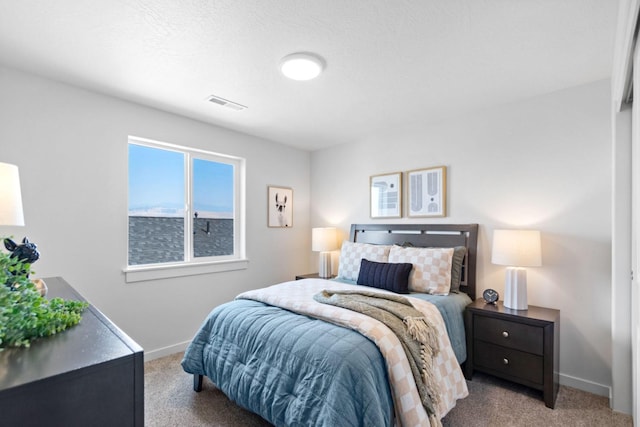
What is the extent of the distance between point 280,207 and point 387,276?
1860 mm

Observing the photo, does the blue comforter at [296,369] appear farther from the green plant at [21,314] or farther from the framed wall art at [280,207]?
the framed wall art at [280,207]

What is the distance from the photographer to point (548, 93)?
2623mm

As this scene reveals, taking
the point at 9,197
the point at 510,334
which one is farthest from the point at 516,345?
the point at 9,197

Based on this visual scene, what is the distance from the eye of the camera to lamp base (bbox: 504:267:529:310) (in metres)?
2.46

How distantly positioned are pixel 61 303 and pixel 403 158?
3171 mm

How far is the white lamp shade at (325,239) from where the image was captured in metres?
3.89

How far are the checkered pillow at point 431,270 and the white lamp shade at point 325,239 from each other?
3.82 ft

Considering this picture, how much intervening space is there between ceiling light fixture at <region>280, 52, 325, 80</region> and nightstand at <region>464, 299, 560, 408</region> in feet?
7.23

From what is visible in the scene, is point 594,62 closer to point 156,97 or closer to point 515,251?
point 515,251

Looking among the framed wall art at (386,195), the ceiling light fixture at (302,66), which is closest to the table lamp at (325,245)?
the framed wall art at (386,195)

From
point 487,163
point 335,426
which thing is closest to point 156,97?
point 335,426

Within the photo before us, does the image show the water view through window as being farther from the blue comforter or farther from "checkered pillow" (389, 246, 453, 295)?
"checkered pillow" (389, 246, 453, 295)

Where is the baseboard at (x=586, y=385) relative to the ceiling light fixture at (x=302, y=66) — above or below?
below

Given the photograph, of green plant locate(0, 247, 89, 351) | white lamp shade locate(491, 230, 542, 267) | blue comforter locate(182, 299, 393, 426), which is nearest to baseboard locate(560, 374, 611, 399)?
white lamp shade locate(491, 230, 542, 267)
